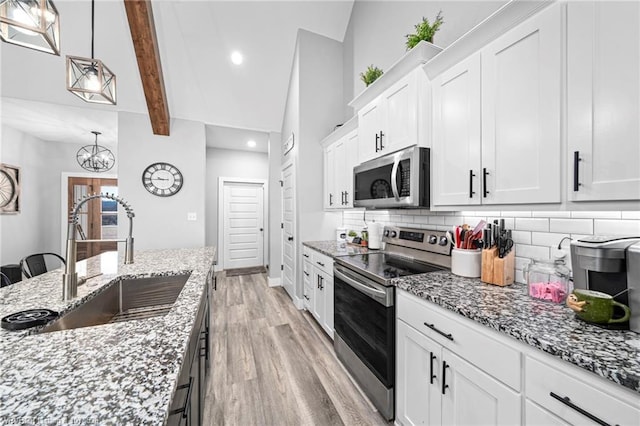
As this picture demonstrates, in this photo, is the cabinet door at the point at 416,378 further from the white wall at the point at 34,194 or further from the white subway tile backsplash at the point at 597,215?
the white wall at the point at 34,194

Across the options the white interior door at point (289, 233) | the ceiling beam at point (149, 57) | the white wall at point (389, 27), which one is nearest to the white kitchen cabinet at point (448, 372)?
the white wall at point (389, 27)

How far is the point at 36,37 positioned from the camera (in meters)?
1.34

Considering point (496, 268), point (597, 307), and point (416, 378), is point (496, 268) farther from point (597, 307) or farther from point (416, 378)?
point (416, 378)

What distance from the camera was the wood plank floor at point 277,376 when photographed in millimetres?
1706

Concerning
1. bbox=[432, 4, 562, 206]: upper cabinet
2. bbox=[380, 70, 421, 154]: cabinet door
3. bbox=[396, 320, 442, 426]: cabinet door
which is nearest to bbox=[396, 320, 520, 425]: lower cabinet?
bbox=[396, 320, 442, 426]: cabinet door

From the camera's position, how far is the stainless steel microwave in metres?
1.72

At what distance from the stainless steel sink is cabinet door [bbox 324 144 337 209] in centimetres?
188

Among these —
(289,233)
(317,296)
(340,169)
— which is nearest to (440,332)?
(317,296)

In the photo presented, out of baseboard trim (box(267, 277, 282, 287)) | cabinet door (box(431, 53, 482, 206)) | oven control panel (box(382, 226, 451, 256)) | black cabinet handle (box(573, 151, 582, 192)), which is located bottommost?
baseboard trim (box(267, 277, 282, 287))

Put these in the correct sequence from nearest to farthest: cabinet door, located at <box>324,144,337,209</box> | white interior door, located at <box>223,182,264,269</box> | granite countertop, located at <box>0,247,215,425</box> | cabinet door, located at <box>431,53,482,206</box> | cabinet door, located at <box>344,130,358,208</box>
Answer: granite countertop, located at <box>0,247,215,425</box> < cabinet door, located at <box>431,53,482,206</box> < cabinet door, located at <box>344,130,358,208</box> < cabinet door, located at <box>324,144,337,209</box> < white interior door, located at <box>223,182,264,269</box>

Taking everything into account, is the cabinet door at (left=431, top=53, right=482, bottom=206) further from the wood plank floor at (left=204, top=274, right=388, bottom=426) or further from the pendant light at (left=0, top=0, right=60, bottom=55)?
the pendant light at (left=0, top=0, right=60, bottom=55)

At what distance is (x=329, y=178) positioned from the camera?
3258 mm

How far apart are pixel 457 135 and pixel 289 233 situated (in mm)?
2844

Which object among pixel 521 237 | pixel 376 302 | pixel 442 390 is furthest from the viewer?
pixel 376 302
